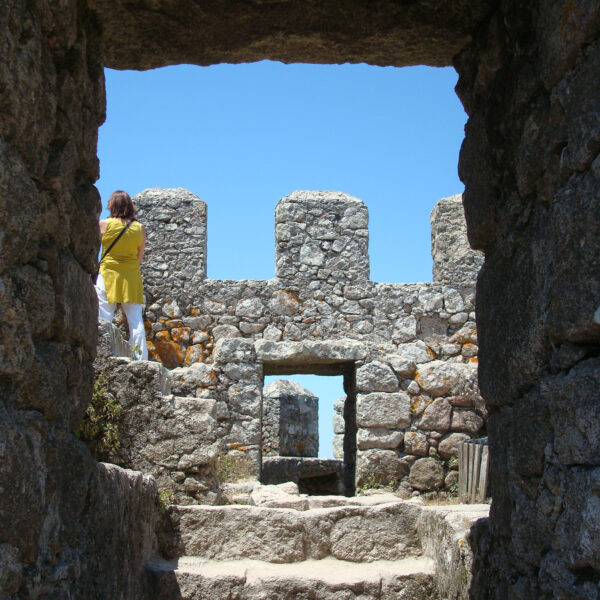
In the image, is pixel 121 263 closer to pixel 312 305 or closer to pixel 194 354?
pixel 194 354

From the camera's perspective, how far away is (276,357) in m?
8.40

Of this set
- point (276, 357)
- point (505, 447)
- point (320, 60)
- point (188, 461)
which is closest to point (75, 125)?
point (320, 60)

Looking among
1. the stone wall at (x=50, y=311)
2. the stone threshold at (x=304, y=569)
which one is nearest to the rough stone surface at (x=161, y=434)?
the stone threshold at (x=304, y=569)

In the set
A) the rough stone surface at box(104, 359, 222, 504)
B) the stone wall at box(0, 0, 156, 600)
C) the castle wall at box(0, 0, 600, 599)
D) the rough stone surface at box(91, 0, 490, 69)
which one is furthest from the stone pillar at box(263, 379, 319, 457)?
the rough stone surface at box(91, 0, 490, 69)

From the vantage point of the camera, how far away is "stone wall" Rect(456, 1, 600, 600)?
2.09 meters

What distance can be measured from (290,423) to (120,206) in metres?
8.41

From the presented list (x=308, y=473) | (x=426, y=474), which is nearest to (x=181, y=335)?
(x=426, y=474)

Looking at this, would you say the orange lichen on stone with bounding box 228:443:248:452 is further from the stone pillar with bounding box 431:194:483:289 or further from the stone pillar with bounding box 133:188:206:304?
the stone pillar with bounding box 431:194:483:289

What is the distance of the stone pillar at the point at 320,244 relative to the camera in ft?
29.0

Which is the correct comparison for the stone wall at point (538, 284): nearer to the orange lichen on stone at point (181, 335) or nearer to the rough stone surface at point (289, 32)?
the rough stone surface at point (289, 32)

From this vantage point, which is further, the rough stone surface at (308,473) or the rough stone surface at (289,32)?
the rough stone surface at (308,473)

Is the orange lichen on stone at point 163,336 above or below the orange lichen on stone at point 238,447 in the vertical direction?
above

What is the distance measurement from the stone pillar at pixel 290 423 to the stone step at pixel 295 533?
30.2ft

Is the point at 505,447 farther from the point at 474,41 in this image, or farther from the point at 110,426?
the point at 110,426
